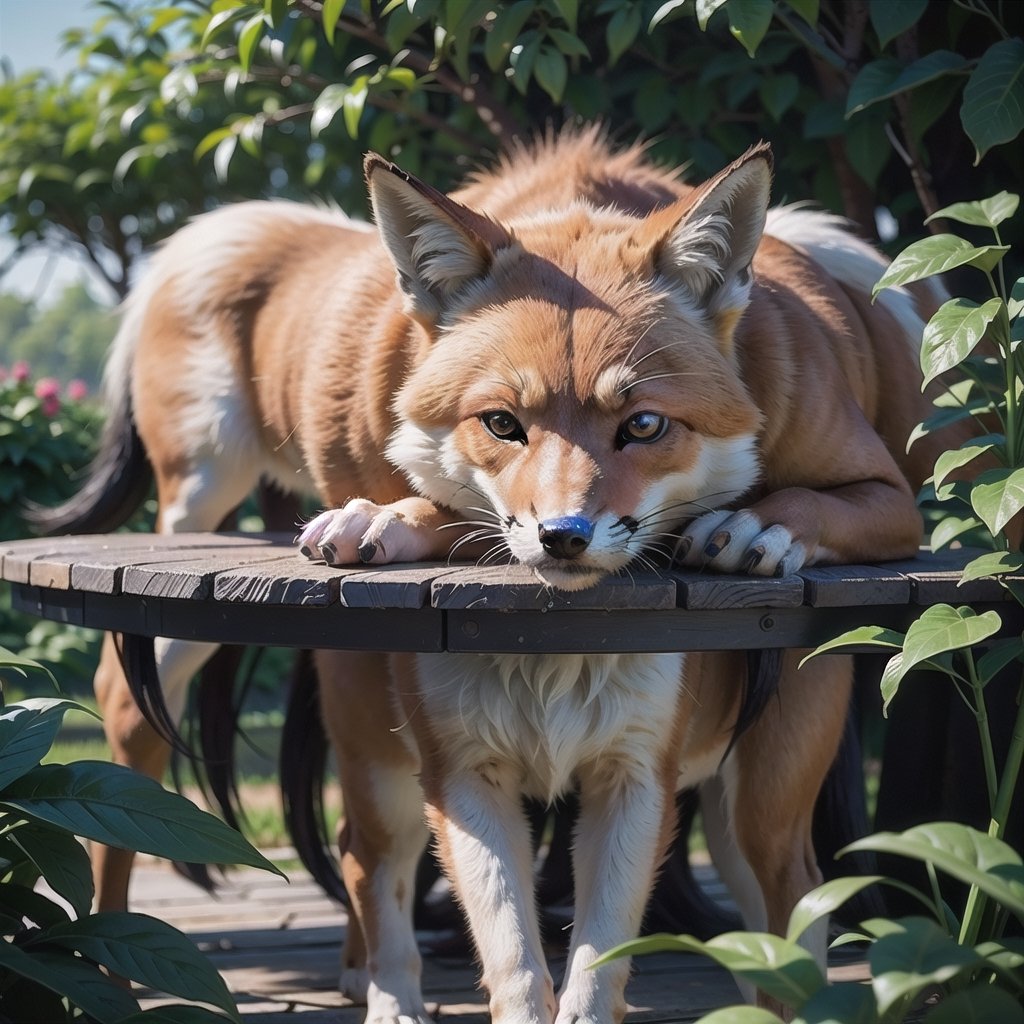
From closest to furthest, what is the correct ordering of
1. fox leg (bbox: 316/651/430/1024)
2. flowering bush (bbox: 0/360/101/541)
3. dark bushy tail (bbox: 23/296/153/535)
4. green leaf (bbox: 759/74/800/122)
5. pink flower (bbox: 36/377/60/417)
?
fox leg (bbox: 316/651/430/1024), green leaf (bbox: 759/74/800/122), dark bushy tail (bbox: 23/296/153/535), flowering bush (bbox: 0/360/101/541), pink flower (bbox: 36/377/60/417)

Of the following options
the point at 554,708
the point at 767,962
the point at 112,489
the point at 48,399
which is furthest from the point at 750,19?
the point at 48,399

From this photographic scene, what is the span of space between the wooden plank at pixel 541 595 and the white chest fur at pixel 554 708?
330mm

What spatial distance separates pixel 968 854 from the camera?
1.85 m

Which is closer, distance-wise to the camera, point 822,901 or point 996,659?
point 822,901

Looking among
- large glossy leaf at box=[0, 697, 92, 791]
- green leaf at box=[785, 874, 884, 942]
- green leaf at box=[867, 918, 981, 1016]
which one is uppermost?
green leaf at box=[867, 918, 981, 1016]

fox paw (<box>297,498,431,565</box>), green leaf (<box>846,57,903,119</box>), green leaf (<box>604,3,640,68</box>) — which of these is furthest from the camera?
green leaf (<box>604,3,640,68</box>)

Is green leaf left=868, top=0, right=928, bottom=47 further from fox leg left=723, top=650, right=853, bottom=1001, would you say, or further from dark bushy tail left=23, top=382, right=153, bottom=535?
dark bushy tail left=23, top=382, right=153, bottom=535

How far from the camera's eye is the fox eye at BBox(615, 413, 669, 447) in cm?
239

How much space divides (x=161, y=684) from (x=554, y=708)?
155cm

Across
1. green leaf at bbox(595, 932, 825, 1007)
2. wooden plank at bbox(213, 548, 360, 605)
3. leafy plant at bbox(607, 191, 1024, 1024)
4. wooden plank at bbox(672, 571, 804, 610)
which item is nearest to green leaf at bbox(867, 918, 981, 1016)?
leafy plant at bbox(607, 191, 1024, 1024)

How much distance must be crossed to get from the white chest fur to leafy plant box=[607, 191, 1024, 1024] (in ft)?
1.32

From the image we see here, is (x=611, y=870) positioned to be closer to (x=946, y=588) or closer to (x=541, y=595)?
(x=541, y=595)

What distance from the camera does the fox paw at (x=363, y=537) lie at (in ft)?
7.97

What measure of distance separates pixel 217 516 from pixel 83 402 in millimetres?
6586
